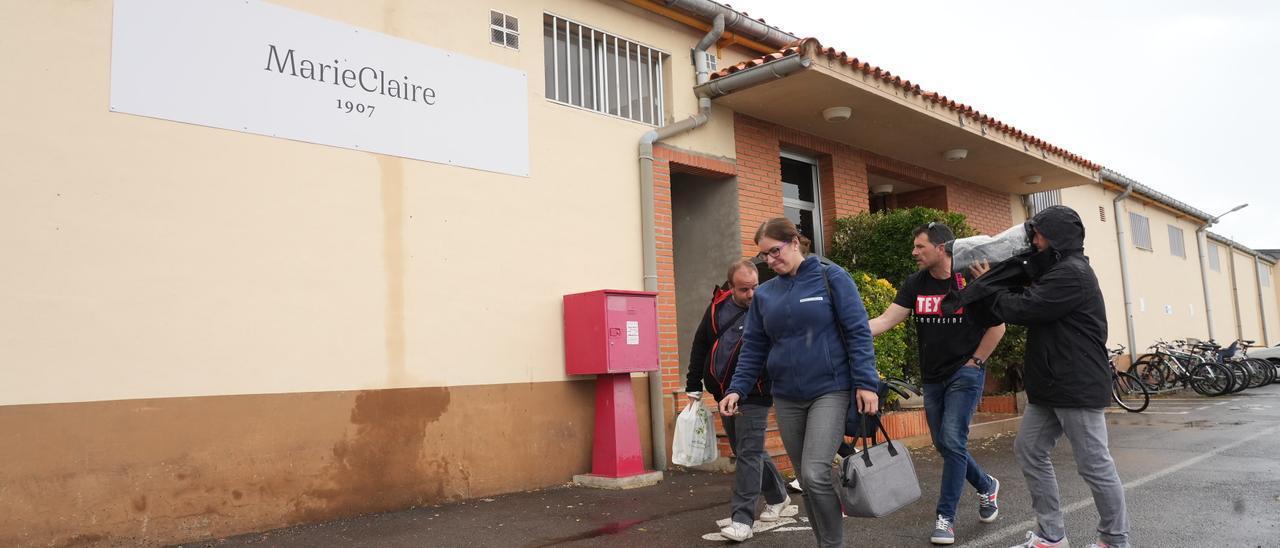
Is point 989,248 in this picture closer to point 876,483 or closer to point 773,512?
point 876,483

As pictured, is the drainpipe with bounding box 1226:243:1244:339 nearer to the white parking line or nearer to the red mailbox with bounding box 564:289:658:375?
the white parking line

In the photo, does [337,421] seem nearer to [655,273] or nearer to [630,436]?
[630,436]

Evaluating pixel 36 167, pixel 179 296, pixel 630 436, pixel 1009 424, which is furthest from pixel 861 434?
pixel 1009 424

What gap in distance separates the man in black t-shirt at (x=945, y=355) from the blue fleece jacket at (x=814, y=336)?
32.5 inches

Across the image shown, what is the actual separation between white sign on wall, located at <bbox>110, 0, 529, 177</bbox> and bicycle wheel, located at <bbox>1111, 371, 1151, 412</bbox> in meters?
11.3

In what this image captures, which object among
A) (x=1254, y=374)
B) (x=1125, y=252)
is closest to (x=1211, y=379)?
(x=1254, y=374)

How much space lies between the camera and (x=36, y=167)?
5.14 m

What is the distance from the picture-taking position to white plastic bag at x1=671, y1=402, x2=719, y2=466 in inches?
215

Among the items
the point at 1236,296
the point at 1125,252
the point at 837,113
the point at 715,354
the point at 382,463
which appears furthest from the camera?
the point at 1236,296

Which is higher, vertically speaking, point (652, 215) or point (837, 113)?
point (837, 113)

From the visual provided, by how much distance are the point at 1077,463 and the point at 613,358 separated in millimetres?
3852

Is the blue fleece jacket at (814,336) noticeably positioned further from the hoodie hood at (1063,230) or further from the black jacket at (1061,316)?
the hoodie hood at (1063,230)

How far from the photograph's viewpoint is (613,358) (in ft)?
23.9

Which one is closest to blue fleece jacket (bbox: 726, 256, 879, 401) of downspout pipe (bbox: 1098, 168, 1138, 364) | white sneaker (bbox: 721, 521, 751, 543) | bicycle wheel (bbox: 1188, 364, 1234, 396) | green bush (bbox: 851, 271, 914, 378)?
white sneaker (bbox: 721, 521, 751, 543)
